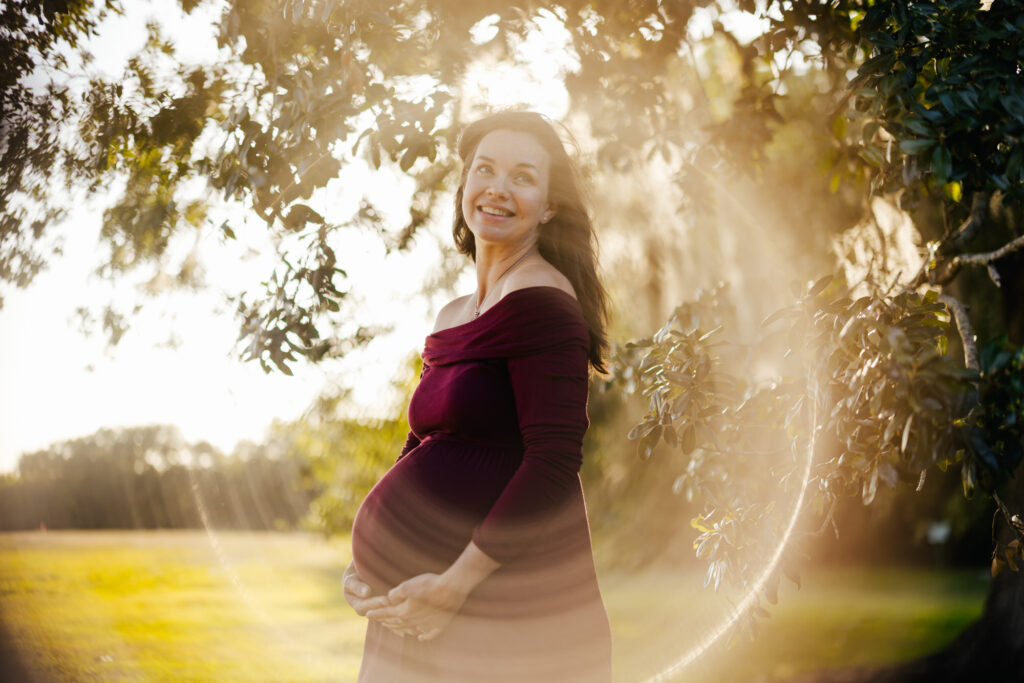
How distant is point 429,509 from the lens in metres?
1.49

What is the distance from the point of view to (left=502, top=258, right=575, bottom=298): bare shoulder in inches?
60.3

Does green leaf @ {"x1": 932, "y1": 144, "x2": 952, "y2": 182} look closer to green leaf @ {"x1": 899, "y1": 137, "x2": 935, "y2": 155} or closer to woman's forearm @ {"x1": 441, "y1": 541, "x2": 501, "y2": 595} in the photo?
green leaf @ {"x1": 899, "y1": 137, "x2": 935, "y2": 155}

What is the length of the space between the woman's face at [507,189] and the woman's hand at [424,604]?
73cm

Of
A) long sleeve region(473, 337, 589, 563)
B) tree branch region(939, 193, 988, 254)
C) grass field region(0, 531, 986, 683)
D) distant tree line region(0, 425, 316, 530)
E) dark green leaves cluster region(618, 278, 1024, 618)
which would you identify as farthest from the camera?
grass field region(0, 531, 986, 683)

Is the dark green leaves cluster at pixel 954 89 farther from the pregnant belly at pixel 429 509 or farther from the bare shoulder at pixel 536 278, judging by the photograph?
the pregnant belly at pixel 429 509

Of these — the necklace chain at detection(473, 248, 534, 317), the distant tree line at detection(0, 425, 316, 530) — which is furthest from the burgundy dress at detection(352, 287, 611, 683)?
the distant tree line at detection(0, 425, 316, 530)

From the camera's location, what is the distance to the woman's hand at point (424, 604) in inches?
54.6

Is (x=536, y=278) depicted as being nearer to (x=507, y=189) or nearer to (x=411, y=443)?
(x=507, y=189)

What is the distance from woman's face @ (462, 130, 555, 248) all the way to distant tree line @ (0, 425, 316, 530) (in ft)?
6.96

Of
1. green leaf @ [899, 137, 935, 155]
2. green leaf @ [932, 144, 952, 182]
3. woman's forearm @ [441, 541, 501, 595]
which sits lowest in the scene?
woman's forearm @ [441, 541, 501, 595]

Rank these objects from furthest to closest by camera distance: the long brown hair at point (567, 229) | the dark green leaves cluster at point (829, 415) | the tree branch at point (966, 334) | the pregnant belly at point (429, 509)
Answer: the tree branch at point (966, 334) < the long brown hair at point (567, 229) < the dark green leaves cluster at point (829, 415) < the pregnant belly at point (429, 509)

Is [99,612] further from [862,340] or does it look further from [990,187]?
[990,187]

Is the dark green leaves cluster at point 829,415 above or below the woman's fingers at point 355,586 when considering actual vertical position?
above

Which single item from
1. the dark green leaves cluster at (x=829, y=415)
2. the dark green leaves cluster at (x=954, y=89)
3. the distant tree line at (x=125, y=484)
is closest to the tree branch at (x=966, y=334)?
the dark green leaves cluster at (x=829, y=415)
